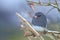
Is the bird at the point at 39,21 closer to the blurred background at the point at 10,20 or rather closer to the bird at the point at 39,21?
the bird at the point at 39,21

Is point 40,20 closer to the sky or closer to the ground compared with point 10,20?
closer to the ground

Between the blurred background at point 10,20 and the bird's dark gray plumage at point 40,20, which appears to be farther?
the blurred background at point 10,20

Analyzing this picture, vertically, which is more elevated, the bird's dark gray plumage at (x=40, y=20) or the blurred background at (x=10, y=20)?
the blurred background at (x=10, y=20)

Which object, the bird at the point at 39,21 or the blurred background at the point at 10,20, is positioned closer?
the bird at the point at 39,21

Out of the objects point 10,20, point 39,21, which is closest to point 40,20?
point 39,21

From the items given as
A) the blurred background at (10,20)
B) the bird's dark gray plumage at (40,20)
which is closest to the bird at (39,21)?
the bird's dark gray plumage at (40,20)

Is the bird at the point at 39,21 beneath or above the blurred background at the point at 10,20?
beneath

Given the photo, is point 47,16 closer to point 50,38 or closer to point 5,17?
point 50,38

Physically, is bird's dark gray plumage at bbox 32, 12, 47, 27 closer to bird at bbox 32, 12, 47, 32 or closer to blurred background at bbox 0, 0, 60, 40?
bird at bbox 32, 12, 47, 32

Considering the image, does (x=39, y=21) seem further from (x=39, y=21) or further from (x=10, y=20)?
(x=10, y=20)

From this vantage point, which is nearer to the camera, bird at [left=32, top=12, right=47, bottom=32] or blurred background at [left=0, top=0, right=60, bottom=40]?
bird at [left=32, top=12, right=47, bottom=32]

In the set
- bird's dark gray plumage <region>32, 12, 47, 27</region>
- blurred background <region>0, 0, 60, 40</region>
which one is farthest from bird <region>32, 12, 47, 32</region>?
blurred background <region>0, 0, 60, 40</region>

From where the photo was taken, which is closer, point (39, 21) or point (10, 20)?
point (39, 21)

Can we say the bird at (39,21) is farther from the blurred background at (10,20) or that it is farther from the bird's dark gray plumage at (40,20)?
the blurred background at (10,20)
